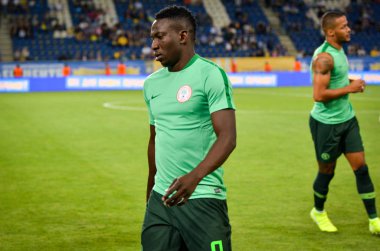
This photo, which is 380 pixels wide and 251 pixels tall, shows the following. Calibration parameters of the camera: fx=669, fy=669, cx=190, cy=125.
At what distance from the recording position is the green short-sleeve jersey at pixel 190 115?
372 centimetres

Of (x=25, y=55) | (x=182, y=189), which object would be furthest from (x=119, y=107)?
(x=182, y=189)

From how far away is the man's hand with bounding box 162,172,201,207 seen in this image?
3502 millimetres

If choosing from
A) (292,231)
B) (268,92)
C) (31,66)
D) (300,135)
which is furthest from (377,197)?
(31,66)

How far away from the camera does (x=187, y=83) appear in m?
3.77

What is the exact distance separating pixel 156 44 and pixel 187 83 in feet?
0.94

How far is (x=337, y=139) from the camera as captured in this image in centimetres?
692

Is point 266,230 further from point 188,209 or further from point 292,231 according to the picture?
point 188,209

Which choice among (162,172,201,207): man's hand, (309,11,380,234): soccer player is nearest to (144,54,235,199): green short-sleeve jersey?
(162,172,201,207): man's hand

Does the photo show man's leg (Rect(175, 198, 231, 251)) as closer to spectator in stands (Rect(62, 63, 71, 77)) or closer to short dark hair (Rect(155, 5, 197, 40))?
short dark hair (Rect(155, 5, 197, 40))

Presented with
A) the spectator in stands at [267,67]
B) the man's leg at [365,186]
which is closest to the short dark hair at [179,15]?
the man's leg at [365,186]

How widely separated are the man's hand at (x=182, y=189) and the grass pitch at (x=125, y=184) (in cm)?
311

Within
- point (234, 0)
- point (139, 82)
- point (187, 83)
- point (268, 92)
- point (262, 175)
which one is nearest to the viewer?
point (187, 83)

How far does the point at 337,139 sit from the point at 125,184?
3821 millimetres

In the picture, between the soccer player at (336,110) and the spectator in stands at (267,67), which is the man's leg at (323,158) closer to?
the soccer player at (336,110)
